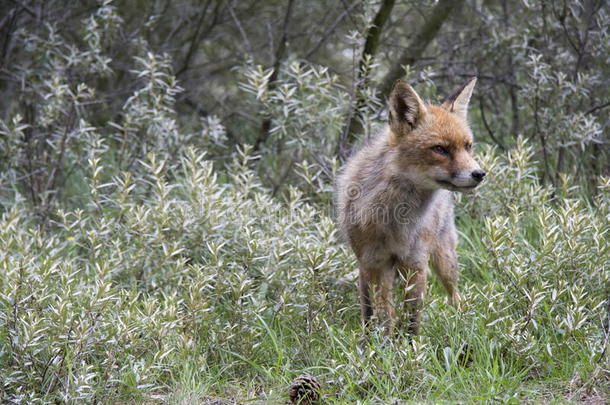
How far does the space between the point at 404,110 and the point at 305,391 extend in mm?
2028

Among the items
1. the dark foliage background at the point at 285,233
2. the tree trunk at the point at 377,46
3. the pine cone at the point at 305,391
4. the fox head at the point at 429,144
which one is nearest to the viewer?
the pine cone at the point at 305,391

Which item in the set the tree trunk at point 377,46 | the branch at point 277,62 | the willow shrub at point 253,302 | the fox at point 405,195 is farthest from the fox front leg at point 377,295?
the branch at point 277,62

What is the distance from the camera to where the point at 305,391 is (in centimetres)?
418

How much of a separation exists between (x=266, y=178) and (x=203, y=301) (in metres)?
3.51

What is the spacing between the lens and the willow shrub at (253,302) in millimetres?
4262

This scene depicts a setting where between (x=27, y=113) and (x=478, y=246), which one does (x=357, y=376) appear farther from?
(x=27, y=113)

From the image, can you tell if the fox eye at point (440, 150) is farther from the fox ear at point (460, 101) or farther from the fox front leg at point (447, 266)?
the fox front leg at point (447, 266)

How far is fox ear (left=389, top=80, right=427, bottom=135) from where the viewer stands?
483 cm

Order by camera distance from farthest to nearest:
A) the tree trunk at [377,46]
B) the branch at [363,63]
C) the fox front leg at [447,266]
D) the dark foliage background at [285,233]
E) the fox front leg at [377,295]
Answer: the tree trunk at [377,46]
the branch at [363,63]
the fox front leg at [447,266]
the fox front leg at [377,295]
the dark foliage background at [285,233]

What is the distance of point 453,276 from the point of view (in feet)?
17.9

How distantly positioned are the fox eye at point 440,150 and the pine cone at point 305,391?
1700 millimetres

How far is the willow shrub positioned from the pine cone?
0.40 feet

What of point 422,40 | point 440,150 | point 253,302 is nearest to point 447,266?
point 440,150

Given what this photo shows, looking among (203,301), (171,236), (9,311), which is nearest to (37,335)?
(9,311)
